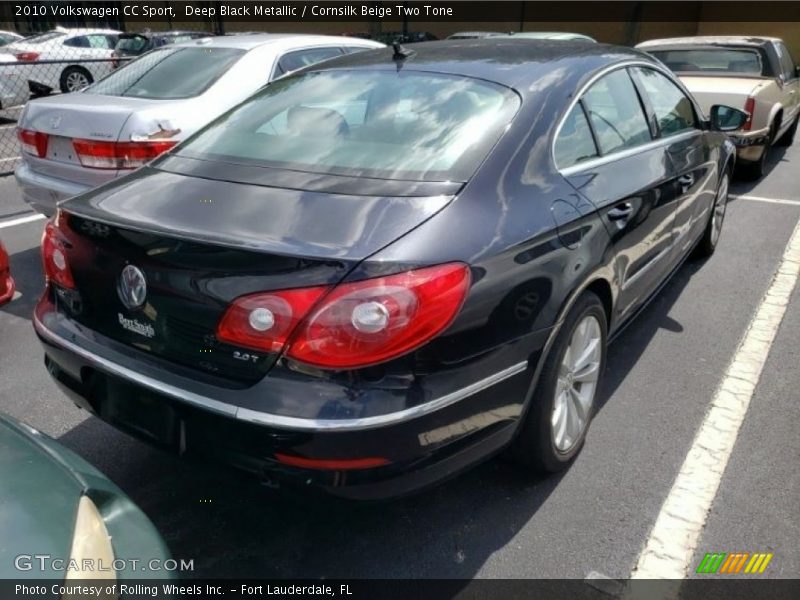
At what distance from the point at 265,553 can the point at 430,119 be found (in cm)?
168

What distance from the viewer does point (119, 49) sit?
51.6 ft

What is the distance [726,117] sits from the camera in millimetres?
4465

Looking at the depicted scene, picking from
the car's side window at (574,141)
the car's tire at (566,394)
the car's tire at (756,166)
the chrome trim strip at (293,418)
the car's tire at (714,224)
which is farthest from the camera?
the car's tire at (756,166)

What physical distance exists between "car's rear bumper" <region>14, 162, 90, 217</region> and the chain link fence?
3739 mm

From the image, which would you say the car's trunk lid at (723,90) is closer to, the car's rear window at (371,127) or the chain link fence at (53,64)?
the car's rear window at (371,127)

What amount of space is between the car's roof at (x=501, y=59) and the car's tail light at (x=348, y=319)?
1154 millimetres

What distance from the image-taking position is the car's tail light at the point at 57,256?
234 cm

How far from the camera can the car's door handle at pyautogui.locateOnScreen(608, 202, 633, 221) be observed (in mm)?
2691

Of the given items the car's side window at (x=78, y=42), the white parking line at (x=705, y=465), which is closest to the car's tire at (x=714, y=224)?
the white parking line at (x=705, y=465)

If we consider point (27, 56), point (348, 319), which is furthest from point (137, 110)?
point (27, 56)

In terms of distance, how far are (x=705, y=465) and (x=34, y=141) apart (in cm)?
459

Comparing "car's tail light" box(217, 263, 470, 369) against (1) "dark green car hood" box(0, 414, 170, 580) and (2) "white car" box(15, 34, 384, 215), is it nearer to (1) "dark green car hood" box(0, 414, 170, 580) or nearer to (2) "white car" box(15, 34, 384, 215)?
(1) "dark green car hood" box(0, 414, 170, 580)

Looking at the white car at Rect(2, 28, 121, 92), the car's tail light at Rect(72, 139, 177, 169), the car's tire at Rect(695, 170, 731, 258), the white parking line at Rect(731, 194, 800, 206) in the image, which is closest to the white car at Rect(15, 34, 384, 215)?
the car's tail light at Rect(72, 139, 177, 169)

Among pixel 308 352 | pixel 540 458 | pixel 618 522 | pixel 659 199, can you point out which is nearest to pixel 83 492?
pixel 308 352
